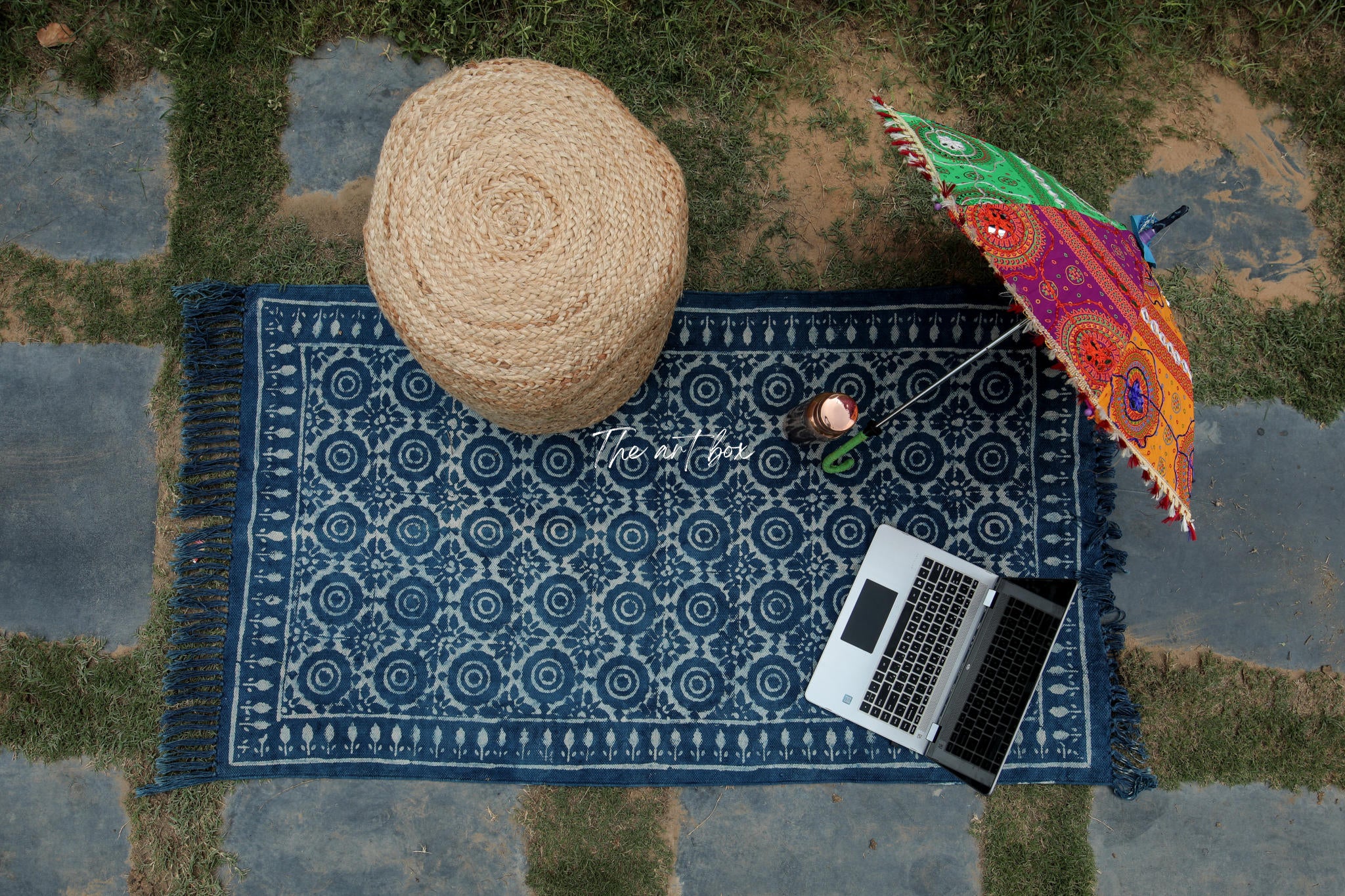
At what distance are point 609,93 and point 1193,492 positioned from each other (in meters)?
2.18

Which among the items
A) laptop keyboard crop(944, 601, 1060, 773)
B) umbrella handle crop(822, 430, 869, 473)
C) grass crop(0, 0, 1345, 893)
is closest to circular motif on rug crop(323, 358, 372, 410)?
grass crop(0, 0, 1345, 893)

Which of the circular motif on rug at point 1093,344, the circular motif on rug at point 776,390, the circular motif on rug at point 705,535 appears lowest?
the circular motif on rug at point 705,535

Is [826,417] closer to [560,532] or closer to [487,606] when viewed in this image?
[560,532]

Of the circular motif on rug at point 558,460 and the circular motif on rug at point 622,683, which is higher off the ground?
the circular motif on rug at point 558,460

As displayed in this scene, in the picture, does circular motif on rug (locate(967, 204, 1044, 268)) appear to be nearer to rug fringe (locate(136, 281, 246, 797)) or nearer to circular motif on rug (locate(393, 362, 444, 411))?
circular motif on rug (locate(393, 362, 444, 411))

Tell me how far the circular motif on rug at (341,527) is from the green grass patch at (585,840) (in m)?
0.92

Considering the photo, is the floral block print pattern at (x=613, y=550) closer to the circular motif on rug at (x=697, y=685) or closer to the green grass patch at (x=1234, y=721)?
the circular motif on rug at (x=697, y=685)

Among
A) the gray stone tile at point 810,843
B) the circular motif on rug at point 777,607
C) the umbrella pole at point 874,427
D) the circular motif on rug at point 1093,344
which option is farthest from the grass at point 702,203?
the circular motif on rug at point 1093,344

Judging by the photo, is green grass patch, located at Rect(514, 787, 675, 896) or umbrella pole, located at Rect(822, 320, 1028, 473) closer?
umbrella pole, located at Rect(822, 320, 1028, 473)

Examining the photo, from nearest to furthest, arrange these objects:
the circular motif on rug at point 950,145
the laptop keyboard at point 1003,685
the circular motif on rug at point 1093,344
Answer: the circular motif on rug at point 1093,344 < the circular motif on rug at point 950,145 < the laptop keyboard at point 1003,685

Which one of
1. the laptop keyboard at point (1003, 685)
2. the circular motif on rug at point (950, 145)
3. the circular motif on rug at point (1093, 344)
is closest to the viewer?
the circular motif on rug at point (1093, 344)

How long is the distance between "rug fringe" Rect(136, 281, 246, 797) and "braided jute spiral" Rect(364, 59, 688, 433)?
2.69 ft

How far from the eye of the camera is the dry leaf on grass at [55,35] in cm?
240

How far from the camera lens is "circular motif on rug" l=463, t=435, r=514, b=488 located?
232cm
